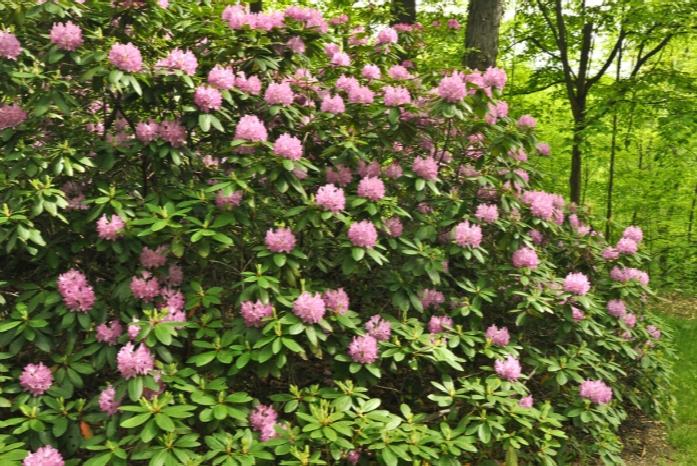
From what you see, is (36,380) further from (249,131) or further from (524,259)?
(524,259)

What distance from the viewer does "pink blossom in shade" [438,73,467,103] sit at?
333 centimetres

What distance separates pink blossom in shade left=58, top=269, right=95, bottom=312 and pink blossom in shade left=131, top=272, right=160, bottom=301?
0.22 metres

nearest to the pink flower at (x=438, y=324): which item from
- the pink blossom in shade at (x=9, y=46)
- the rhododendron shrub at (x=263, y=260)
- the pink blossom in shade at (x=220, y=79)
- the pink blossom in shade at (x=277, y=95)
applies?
the rhododendron shrub at (x=263, y=260)

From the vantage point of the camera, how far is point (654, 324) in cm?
473

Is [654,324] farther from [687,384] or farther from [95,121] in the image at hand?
[95,121]

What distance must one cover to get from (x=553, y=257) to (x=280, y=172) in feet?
8.36

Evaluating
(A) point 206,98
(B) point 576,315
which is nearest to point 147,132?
(A) point 206,98

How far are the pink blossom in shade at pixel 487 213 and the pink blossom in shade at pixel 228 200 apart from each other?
4.91 ft

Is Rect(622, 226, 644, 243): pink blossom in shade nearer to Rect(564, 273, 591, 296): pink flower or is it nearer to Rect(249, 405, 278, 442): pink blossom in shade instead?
Rect(564, 273, 591, 296): pink flower

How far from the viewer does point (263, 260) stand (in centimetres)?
301

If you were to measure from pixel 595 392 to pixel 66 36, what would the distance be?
3.63 metres

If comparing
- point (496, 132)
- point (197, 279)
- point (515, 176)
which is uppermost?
point (496, 132)

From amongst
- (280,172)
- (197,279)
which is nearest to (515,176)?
(280,172)

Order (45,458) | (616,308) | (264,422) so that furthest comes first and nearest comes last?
(616,308) → (264,422) → (45,458)
